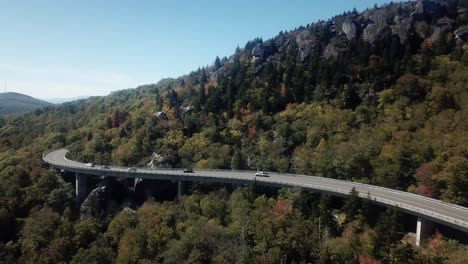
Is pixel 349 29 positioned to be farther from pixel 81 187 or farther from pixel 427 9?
pixel 81 187

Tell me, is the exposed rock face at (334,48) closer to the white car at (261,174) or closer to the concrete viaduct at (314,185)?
Result: the white car at (261,174)

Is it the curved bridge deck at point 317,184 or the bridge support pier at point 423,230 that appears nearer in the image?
the curved bridge deck at point 317,184

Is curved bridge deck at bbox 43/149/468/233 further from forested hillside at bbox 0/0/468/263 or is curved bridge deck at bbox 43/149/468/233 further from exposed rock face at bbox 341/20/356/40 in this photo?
exposed rock face at bbox 341/20/356/40

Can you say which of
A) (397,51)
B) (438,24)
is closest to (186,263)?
(397,51)

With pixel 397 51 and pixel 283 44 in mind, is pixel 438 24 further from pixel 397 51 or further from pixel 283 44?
pixel 283 44

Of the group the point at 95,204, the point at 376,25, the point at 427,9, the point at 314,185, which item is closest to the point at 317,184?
the point at 314,185

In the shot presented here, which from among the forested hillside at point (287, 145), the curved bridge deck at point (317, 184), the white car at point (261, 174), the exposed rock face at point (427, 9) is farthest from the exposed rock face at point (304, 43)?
the curved bridge deck at point (317, 184)
